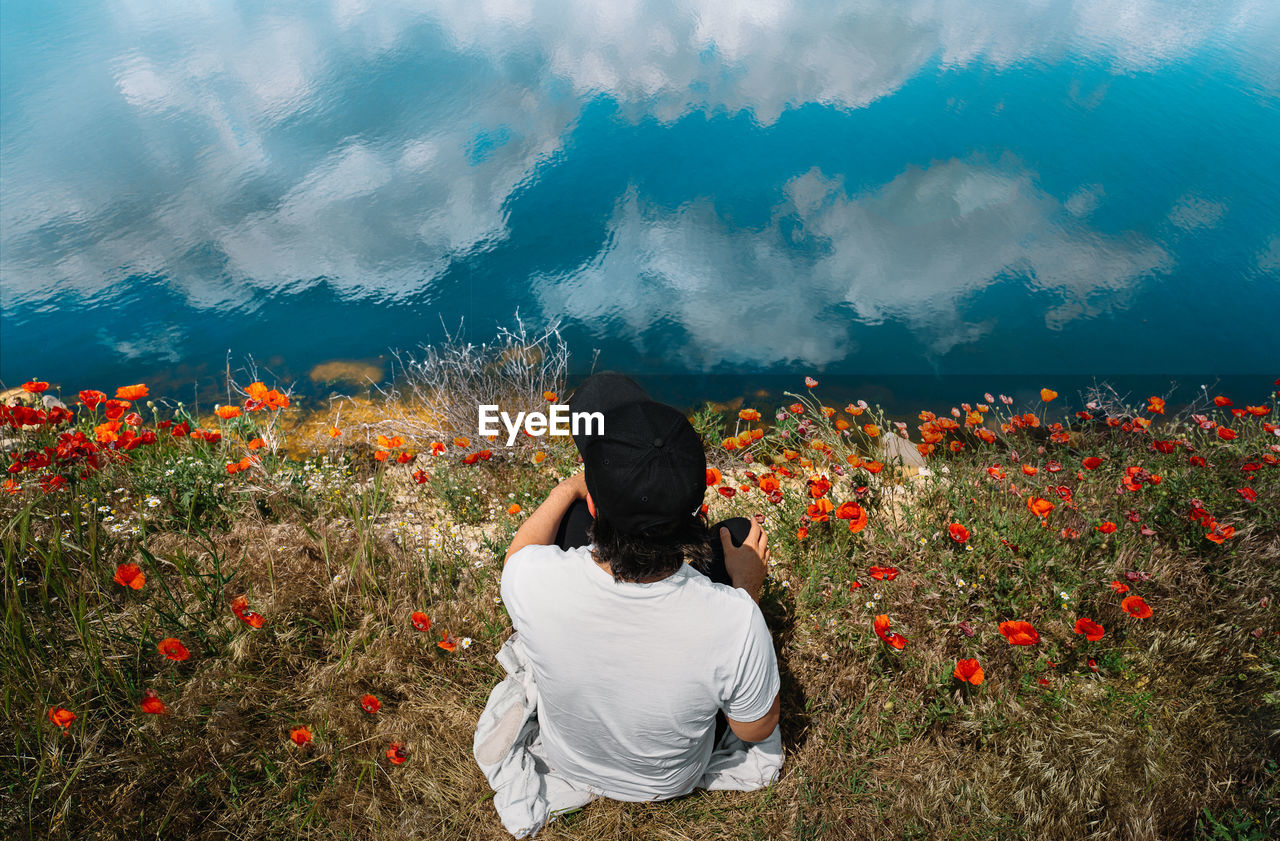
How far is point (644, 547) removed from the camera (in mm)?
1583

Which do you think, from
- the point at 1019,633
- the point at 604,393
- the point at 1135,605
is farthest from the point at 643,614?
the point at 1135,605

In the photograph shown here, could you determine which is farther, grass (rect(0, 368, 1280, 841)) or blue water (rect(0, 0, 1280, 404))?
blue water (rect(0, 0, 1280, 404))

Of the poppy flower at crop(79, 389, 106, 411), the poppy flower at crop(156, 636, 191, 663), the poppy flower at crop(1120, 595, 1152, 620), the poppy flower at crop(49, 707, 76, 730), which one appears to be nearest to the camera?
the poppy flower at crop(49, 707, 76, 730)

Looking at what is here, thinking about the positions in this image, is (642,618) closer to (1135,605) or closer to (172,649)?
(172,649)

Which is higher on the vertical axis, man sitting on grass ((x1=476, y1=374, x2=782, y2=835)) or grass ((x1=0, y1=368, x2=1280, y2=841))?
man sitting on grass ((x1=476, y1=374, x2=782, y2=835))

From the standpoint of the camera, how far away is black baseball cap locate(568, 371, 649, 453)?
2076 mm

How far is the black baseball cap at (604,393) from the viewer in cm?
208

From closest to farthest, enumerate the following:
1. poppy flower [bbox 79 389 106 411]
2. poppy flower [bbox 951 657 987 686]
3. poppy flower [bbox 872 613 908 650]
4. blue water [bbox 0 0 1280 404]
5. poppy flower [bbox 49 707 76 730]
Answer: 1. poppy flower [bbox 49 707 76 730]
2. poppy flower [bbox 951 657 987 686]
3. poppy flower [bbox 872 613 908 650]
4. poppy flower [bbox 79 389 106 411]
5. blue water [bbox 0 0 1280 404]

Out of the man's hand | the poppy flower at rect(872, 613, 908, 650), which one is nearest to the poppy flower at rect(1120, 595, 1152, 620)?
the poppy flower at rect(872, 613, 908, 650)

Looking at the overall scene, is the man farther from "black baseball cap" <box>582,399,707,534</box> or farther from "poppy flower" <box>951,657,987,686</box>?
"poppy flower" <box>951,657,987,686</box>

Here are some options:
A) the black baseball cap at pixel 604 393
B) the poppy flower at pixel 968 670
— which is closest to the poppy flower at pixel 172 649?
the black baseball cap at pixel 604 393

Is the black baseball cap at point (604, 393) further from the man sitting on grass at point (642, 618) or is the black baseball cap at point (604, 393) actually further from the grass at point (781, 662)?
the grass at point (781, 662)

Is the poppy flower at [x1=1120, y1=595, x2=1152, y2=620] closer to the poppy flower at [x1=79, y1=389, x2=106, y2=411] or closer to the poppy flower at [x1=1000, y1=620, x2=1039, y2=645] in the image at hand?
the poppy flower at [x1=1000, y1=620, x2=1039, y2=645]

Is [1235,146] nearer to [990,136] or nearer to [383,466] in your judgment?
[990,136]
